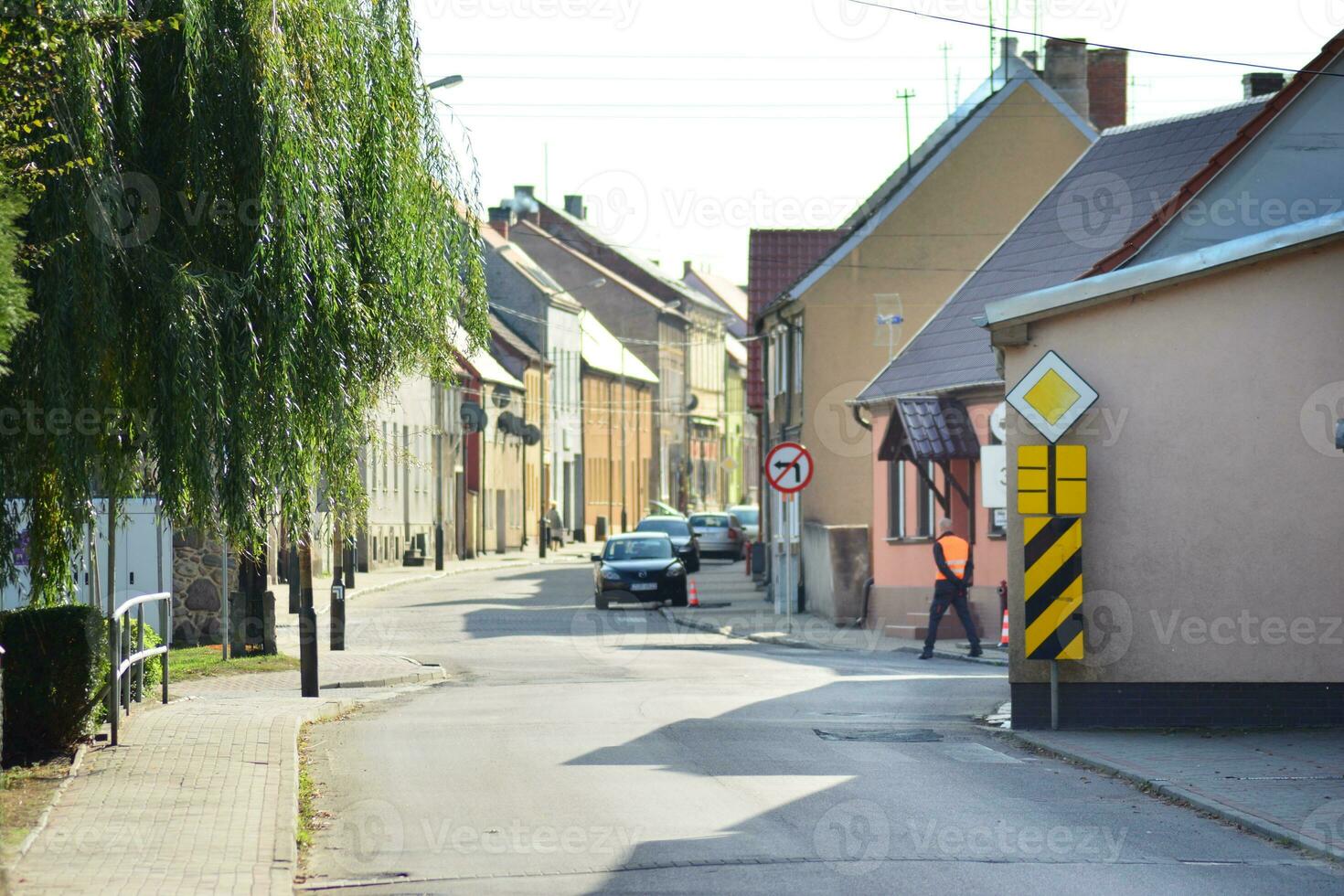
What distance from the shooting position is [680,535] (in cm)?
5547

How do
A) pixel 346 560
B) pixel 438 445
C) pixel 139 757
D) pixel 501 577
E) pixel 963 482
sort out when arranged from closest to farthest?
pixel 139 757
pixel 963 482
pixel 346 560
pixel 501 577
pixel 438 445

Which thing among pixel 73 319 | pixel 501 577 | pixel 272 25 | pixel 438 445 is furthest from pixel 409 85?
pixel 438 445

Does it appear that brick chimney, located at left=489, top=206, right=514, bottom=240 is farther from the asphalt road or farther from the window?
the asphalt road

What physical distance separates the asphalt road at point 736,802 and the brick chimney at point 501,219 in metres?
73.0

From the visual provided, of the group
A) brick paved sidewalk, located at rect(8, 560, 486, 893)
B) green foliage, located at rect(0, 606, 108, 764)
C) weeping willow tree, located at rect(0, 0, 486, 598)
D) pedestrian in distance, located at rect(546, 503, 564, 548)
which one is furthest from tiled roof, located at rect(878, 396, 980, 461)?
pedestrian in distance, located at rect(546, 503, 564, 548)

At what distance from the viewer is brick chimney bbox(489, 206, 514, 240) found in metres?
91.4

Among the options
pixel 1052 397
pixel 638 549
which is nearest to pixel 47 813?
pixel 1052 397

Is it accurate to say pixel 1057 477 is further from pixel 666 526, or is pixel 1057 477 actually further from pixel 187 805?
pixel 666 526

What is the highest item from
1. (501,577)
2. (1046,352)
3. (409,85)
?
(409,85)

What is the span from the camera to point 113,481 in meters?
11.5

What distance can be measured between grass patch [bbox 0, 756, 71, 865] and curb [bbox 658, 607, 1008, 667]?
13729mm

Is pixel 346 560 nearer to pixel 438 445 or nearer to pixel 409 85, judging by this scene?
pixel 438 445

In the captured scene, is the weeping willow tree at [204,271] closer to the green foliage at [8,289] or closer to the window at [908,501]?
the green foliage at [8,289]

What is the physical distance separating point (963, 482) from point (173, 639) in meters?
12.1
